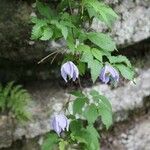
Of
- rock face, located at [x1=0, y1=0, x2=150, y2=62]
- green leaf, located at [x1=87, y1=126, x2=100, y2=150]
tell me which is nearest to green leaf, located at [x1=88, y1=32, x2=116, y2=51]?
green leaf, located at [x1=87, y1=126, x2=100, y2=150]

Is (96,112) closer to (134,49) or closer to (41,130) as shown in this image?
(41,130)

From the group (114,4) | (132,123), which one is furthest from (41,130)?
(114,4)

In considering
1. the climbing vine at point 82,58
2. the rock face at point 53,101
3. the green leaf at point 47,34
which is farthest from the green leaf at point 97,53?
the rock face at point 53,101

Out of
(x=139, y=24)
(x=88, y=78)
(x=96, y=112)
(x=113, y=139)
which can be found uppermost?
(x=139, y=24)

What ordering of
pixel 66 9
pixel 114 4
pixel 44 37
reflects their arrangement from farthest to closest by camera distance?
pixel 114 4, pixel 66 9, pixel 44 37

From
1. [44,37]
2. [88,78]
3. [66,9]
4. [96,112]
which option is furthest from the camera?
[88,78]
